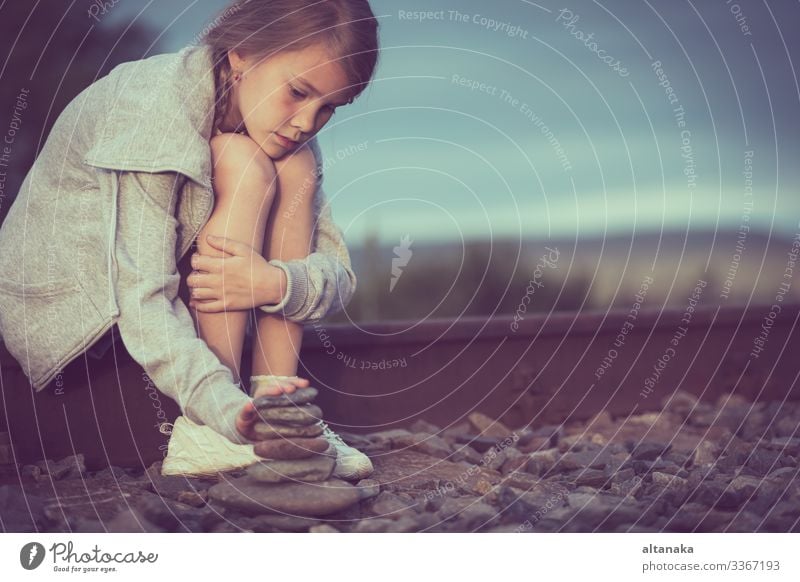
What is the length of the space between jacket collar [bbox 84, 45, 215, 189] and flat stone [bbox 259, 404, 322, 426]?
81cm

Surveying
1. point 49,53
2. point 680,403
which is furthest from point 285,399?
point 49,53

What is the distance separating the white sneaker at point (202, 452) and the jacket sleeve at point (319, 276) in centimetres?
48

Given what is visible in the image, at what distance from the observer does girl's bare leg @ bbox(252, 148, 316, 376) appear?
152 inches

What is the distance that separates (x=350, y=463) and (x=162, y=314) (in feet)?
2.71

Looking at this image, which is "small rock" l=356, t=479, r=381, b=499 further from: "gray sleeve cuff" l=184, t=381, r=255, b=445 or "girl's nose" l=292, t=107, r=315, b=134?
"girl's nose" l=292, t=107, r=315, b=134

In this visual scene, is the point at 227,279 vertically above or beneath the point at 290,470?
above

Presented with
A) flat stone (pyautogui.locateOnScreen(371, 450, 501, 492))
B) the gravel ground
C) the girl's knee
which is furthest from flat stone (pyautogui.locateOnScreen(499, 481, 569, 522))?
the girl's knee

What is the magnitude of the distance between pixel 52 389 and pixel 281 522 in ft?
3.27

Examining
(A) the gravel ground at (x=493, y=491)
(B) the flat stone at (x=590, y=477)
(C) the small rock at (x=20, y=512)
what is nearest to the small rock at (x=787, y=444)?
(A) the gravel ground at (x=493, y=491)

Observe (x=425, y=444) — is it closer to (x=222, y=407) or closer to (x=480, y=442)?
(x=480, y=442)

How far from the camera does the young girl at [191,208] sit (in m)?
3.56

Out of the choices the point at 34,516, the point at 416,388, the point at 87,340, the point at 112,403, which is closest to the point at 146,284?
the point at 87,340

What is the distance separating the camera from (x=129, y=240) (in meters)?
3.57

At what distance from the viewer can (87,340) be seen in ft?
12.0
